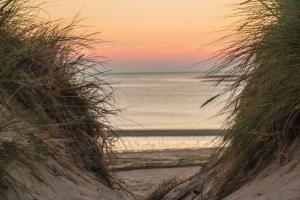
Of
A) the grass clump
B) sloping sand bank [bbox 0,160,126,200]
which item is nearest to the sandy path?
sloping sand bank [bbox 0,160,126,200]

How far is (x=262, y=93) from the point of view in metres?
4.45

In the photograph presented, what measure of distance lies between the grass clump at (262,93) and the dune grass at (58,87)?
1566mm

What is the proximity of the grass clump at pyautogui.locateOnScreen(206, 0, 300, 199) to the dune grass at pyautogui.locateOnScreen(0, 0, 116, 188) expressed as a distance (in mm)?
1566

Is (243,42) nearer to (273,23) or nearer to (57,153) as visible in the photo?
(273,23)

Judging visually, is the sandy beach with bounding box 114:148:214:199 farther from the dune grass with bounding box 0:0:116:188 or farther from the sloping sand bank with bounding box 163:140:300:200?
the sloping sand bank with bounding box 163:140:300:200

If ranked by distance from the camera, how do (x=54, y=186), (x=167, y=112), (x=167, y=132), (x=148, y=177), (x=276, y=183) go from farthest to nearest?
(x=167, y=112)
(x=167, y=132)
(x=148, y=177)
(x=54, y=186)
(x=276, y=183)

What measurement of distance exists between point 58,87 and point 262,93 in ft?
8.22

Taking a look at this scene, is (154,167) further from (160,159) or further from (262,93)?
(262,93)

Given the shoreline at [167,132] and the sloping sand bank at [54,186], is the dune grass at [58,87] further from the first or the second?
the shoreline at [167,132]

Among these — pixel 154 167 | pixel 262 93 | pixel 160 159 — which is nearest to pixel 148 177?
pixel 154 167

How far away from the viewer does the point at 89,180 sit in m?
5.68

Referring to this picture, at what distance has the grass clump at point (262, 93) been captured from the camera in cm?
431

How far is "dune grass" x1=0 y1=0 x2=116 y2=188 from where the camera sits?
5.56 metres

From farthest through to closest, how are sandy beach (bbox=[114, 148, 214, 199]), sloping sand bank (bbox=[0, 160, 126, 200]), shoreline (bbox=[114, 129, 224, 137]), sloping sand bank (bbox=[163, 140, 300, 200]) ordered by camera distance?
shoreline (bbox=[114, 129, 224, 137]) < sandy beach (bbox=[114, 148, 214, 199]) < sloping sand bank (bbox=[0, 160, 126, 200]) < sloping sand bank (bbox=[163, 140, 300, 200])
